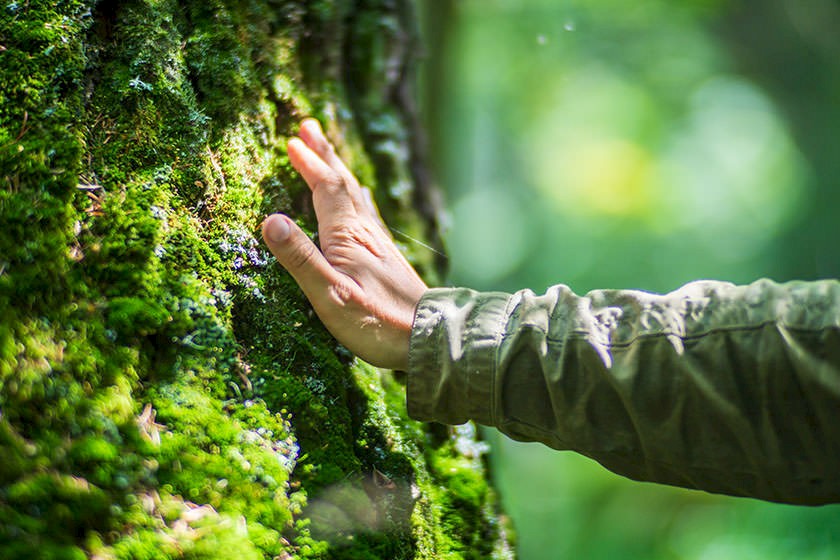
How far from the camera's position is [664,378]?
4.09 feet

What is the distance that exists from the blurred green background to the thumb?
5882mm

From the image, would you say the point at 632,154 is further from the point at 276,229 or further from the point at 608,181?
the point at 276,229

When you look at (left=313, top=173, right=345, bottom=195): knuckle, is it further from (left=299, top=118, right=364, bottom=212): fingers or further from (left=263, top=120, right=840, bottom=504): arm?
(left=263, top=120, right=840, bottom=504): arm

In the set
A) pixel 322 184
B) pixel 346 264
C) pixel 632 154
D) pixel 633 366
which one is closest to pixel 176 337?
pixel 346 264

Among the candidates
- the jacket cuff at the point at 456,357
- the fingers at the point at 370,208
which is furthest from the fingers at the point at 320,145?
the jacket cuff at the point at 456,357

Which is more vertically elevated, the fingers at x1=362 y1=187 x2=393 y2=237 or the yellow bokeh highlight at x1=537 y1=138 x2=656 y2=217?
the yellow bokeh highlight at x1=537 y1=138 x2=656 y2=217

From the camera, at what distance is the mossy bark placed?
101 centimetres

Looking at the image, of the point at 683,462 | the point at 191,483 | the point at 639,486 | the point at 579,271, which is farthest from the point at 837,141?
the point at 191,483

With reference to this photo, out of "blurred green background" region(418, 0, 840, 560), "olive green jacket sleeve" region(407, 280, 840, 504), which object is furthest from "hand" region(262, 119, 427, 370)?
"blurred green background" region(418, 0, 840, 560)

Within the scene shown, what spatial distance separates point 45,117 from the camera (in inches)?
46.7

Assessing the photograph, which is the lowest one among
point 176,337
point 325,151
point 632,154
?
point 176,337

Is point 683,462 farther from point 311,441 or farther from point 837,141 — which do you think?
point 837,141

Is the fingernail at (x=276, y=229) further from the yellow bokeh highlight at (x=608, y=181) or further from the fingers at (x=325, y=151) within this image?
the yellow bokeh highlight at (x=608, y=181)

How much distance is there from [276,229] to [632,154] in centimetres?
829
